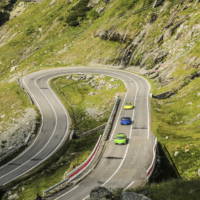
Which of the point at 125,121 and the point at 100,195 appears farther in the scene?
the point at 125,121

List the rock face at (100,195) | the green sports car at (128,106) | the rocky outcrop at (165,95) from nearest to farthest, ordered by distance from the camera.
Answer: the rock face at (100,195) < the green sports car at (128,106) < the rocky outcrop at (165,95)

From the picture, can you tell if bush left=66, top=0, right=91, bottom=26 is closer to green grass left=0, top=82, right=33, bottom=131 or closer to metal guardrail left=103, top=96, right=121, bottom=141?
green grass left=0, top=82, right=33, bottom=131

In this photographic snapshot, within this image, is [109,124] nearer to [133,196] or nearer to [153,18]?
[133,196]

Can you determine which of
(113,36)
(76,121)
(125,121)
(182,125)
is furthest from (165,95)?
(113,36)

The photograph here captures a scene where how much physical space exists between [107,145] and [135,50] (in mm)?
59352

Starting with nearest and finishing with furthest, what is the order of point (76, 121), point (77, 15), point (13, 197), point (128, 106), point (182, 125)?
point (13, 197) → point (182, 125) → point (128, 106) → point (76, 121) → point (77, 15)

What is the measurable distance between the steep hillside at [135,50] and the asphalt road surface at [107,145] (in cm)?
321

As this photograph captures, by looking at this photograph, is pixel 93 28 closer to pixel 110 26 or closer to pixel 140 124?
pixel 110 26

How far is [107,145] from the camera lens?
1672 inches

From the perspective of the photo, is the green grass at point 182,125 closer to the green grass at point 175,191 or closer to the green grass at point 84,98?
the green grass at point 84,98

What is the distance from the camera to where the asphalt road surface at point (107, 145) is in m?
32.3

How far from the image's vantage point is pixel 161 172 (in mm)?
35312

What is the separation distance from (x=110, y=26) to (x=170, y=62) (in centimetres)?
3745

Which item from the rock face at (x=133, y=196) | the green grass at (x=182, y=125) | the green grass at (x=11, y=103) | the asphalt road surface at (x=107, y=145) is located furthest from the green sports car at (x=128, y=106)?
the rock face at (x=133, y=196)
